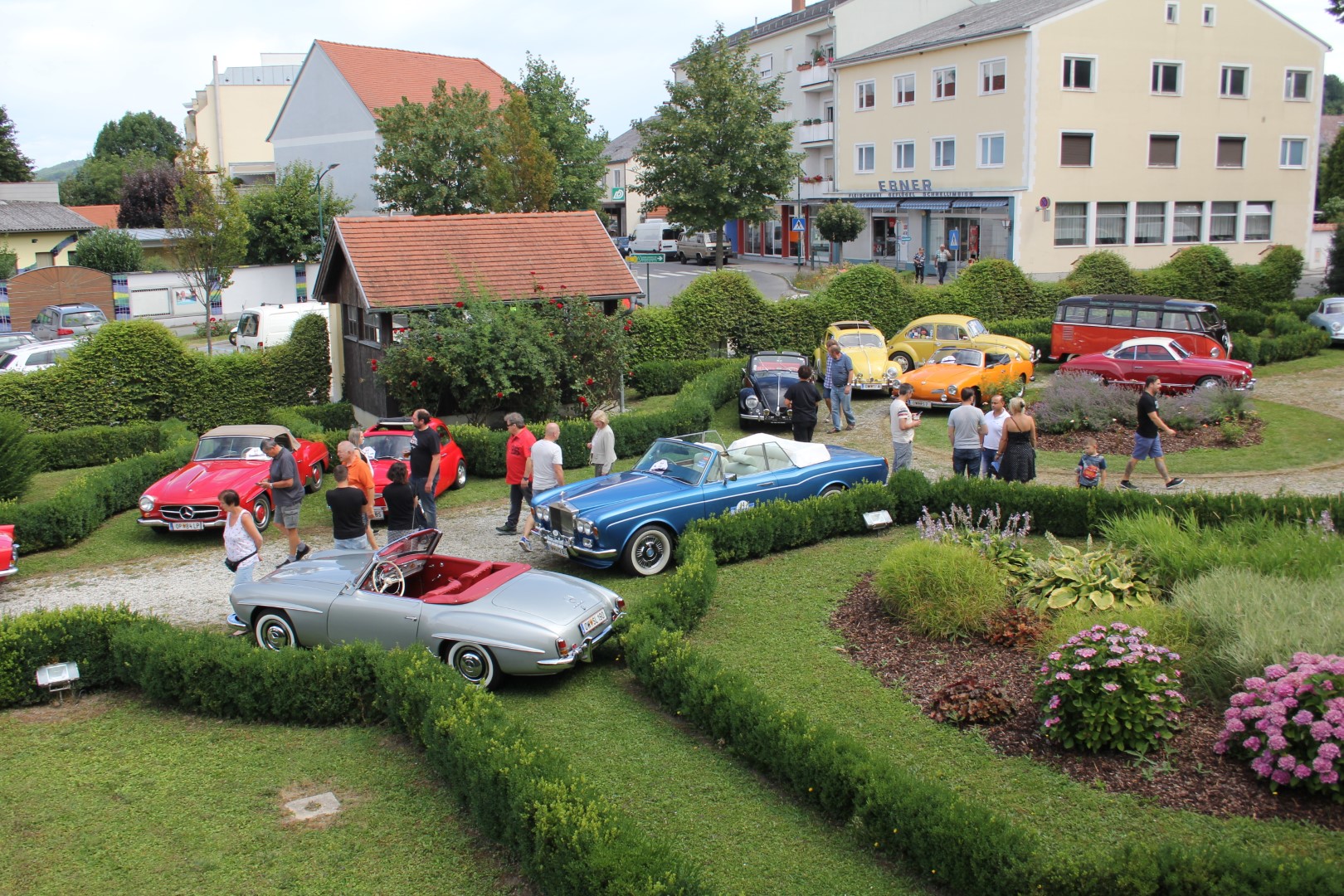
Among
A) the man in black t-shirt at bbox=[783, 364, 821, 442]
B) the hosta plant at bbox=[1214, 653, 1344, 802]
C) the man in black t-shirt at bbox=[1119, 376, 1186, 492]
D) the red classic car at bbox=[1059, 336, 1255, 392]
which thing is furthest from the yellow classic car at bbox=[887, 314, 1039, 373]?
the hosta plant at bbox=[1214, 653, 1344, 802]

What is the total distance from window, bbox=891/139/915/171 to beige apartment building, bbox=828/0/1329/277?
87 millimetres

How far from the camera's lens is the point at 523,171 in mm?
32531

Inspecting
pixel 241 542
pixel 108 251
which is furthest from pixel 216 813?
pixel 108 251

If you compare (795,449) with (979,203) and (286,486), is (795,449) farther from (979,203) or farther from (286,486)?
(979,203)

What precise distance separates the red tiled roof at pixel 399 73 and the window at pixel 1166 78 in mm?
28608

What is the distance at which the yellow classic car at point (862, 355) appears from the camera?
24234mm

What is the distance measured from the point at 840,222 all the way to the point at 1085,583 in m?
37.3

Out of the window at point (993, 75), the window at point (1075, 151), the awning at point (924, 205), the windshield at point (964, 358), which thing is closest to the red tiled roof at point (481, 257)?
the windshield at point (964, 358)

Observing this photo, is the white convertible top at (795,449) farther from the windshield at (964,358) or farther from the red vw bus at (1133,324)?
the red vw bus at (1133,324)

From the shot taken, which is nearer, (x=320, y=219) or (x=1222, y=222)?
(x=320, y=219)

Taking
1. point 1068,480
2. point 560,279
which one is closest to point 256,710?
point 1068,480

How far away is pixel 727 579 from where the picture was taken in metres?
12.2

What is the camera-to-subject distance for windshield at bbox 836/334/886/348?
25047mm

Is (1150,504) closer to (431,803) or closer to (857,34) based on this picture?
(431,803)
